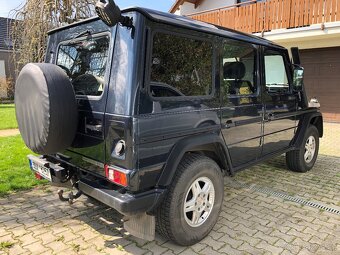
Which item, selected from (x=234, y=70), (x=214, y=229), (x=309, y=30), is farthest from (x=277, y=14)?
(x=214, y=229)

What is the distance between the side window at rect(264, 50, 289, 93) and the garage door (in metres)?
7.35

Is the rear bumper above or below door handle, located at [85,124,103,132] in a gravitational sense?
below

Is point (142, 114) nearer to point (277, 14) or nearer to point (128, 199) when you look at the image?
point (128, 199)

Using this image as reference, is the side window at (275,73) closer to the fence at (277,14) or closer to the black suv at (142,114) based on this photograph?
the black suv at (142,114)

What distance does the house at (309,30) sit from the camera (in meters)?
9.29

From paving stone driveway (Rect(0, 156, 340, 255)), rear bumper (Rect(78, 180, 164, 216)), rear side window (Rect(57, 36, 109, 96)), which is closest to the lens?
rear bumper (Rect(78, 180, 164, 216))

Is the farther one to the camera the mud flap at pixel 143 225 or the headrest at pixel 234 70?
the headrest at pixel 234 70

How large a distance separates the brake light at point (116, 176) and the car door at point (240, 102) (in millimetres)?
1286

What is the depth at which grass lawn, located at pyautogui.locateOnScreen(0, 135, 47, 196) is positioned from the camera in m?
4.20

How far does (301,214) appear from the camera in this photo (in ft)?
11.8

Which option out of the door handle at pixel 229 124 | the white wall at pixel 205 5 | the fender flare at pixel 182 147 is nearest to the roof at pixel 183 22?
the door handle at pixel 229 124

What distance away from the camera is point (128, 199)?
233cm

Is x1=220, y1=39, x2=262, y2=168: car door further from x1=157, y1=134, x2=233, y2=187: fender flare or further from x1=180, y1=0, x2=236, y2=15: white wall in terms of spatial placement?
x1=180, y1=0, x2=236, y2=15: white wall

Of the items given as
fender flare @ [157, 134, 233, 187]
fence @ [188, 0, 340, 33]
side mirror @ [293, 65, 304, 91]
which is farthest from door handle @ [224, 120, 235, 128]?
fence @ [188, 0, 340, 33]
